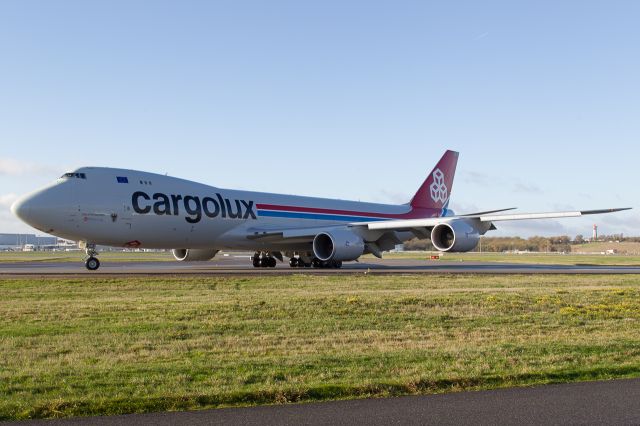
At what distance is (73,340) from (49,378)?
9.87ft

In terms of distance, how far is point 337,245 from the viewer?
110 ft

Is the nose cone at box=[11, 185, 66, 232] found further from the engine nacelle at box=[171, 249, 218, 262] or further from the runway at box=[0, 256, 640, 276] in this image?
the engine nacelle at box=[171, 249, 218, 262]

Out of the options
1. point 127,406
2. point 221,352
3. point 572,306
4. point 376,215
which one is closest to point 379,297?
point 572,306

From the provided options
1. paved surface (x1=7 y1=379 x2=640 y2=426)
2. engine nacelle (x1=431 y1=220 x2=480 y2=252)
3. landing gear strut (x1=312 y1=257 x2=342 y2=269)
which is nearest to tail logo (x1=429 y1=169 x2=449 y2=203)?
engine nacelle (x1=431 y1=220 x2=480 y2=252)

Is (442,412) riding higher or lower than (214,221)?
lower

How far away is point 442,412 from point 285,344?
15.1ft

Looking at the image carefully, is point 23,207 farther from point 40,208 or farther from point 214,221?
point 214,221

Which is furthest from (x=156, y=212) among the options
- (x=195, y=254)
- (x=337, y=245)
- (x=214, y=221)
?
(x=337, y=245)

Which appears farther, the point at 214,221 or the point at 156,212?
the point at 214,221

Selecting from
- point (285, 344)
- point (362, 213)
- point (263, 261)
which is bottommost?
point (285, 344)

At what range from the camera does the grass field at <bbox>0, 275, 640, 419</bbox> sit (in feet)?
24.0

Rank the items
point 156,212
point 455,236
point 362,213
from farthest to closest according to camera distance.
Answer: point 362,213 < point 455,236 < point 156,212

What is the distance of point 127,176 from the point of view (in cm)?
2992

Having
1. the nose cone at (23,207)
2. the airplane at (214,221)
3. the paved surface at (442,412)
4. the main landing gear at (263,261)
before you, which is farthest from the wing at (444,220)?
the paved surface at (442,412)
